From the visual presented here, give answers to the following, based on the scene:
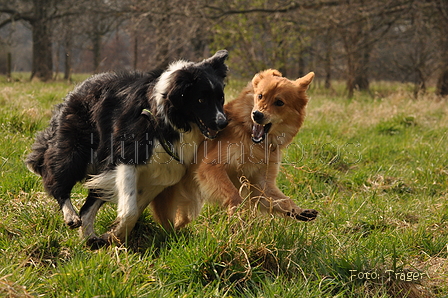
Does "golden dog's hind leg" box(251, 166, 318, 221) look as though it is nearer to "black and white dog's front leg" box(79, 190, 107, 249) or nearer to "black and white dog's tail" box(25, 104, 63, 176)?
"black and white dog's front leg" box(79, 190, 107, 249)

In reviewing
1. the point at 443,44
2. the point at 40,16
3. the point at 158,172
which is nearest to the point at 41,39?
the point at 40,16

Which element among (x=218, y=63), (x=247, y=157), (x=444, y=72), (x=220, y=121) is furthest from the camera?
(x=444, y=72)

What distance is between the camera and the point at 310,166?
17.8 ft

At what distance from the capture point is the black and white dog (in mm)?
3479

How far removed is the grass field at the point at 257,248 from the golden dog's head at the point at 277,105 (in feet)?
1.30

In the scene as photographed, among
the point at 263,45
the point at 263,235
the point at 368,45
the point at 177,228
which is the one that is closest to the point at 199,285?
the point at 263,235

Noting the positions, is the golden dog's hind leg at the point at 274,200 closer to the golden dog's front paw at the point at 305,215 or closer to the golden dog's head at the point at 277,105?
the golden dog's front paw at the point at 305,215

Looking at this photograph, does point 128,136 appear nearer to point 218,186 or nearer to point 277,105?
point 218,186

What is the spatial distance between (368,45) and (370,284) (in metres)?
13.3

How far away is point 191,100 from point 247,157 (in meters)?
0.66

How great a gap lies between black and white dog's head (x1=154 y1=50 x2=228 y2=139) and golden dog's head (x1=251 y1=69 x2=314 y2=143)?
323 mm

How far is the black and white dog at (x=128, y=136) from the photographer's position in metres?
3.48

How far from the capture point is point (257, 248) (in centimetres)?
305

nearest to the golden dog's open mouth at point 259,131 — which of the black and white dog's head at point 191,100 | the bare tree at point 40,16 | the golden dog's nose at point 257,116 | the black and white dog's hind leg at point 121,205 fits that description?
the golden dog's nose at point 257,116
